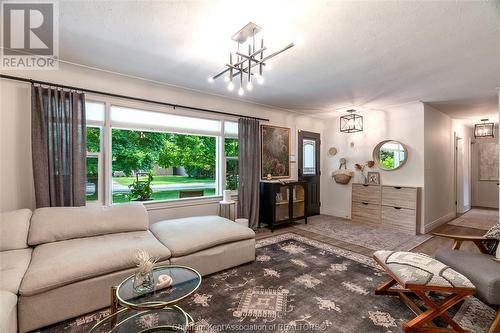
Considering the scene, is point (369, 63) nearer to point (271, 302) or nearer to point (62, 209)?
point (271, 302)

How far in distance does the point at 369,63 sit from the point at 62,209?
12.5 feet

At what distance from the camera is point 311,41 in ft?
7.29

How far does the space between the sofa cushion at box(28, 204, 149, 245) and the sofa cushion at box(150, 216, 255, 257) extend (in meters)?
0.30

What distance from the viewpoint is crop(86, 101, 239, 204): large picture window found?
308 centimetres

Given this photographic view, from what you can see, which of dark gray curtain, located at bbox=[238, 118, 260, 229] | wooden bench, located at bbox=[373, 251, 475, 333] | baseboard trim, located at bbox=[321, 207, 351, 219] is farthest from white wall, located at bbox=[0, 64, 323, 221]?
baseboard trim, located at bbox=[321, 207, 351, 219]

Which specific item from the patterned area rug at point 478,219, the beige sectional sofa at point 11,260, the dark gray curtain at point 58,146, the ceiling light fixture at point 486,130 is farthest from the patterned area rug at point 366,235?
the beige sectional sofa at point 11,260

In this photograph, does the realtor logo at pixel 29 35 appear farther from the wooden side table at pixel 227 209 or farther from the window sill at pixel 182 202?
the wooden side table at pixel 227 209

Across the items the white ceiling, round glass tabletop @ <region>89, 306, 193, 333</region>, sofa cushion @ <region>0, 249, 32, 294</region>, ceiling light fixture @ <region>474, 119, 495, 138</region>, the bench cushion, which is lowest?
round glass tabletop @ <region>89, 306, 193, 333</region>

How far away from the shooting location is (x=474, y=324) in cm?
179

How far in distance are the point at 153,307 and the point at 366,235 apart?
3718 millimetres

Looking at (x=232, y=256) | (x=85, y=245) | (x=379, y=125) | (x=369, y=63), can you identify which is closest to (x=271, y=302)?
(x=232, y=256)

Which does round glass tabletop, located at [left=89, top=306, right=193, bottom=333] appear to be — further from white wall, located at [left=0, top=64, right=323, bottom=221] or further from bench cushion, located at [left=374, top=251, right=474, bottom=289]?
white wall, located at [left=0, top=64, right=323, bottom=221]

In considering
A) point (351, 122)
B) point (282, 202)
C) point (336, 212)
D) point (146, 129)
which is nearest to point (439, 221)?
point (336, 212)

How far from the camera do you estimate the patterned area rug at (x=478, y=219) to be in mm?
4768
